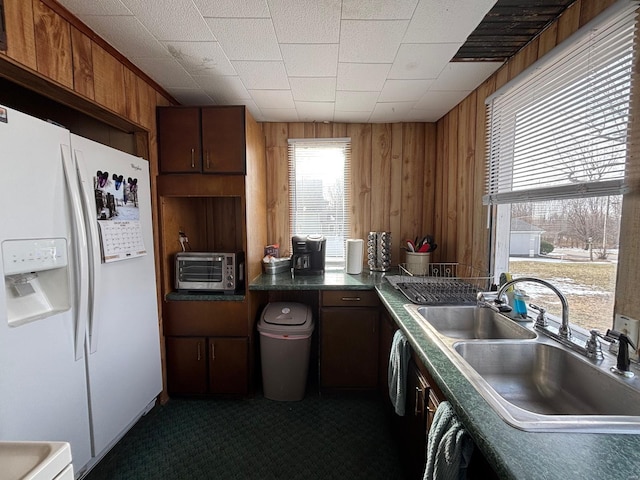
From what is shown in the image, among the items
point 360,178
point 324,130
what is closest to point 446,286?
point 360,178

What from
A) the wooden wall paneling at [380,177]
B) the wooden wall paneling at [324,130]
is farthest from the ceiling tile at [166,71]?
the wooden wall paneling at [380,177]

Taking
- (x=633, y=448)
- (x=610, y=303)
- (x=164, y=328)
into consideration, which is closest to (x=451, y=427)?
(x=633, y=448)

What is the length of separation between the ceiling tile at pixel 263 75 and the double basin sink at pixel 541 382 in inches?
66.3

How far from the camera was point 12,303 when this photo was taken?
3.63ft

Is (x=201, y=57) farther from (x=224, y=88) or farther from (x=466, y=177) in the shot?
(x=466, y=177)

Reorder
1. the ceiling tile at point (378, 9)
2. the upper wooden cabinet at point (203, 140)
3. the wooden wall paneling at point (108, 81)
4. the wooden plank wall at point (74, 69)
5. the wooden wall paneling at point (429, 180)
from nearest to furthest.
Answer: the wooden plank wall at point (74, 69) → the ceiling tile at point (378, 9) → the wooden wall paneling at point (108, 81) → the upper wooden cabinet at point (203, 140) → the wooden wall paneling at point (429, 180)

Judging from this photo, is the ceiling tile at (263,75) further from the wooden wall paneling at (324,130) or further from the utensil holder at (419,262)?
the utensil holder at (419,262)

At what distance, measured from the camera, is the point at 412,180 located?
2795 mm

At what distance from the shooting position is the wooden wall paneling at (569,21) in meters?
1.24

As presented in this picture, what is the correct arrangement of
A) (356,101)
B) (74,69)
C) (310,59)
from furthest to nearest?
1. (356,101)
2. (310,59)
3. (74,69)

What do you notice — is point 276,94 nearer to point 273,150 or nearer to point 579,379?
point 273,150

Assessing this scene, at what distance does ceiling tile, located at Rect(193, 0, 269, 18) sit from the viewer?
4.08ft

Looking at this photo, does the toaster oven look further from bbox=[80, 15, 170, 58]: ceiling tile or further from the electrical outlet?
the electrical outlet

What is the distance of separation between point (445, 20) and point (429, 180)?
1.56 metres
